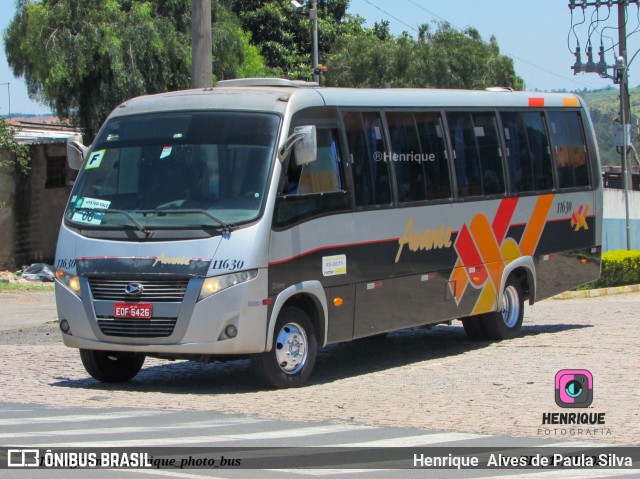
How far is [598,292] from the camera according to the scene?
1178 inches

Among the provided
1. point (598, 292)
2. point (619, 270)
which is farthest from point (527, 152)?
point (619, 270)

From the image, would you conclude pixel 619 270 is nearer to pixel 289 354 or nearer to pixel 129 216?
pixel 289 354

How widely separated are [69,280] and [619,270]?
22372 mm

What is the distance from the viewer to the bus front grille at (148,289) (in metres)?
11.4

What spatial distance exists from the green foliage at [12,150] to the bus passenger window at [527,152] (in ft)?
49.6

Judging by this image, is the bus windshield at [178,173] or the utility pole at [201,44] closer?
the bus windshield at [178,173]

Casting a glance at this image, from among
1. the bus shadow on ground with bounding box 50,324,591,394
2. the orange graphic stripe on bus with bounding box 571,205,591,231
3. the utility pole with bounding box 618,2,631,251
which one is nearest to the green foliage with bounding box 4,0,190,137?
the utility pole with bounding box 618,2,631,251

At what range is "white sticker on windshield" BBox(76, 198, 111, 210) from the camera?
1206 cm

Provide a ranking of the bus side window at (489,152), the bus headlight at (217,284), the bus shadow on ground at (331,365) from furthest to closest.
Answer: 1. the bus side window at (489,152)
2. the bus shadow on ground at (331,365)
3. the bus headlight at (217,284)

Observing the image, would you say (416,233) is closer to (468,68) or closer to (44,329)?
(44,329)

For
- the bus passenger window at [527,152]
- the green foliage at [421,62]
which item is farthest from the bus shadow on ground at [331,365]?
the green foliage at [421,62]

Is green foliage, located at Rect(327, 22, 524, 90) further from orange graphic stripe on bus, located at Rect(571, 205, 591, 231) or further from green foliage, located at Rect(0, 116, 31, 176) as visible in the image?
orange graphic stripe on bus, located at Rect(571, 205, 591, 231)

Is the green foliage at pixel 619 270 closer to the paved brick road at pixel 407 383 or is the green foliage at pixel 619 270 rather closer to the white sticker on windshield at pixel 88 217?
the paved brick road at pixel 407 383

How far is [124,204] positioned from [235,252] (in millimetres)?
1431
